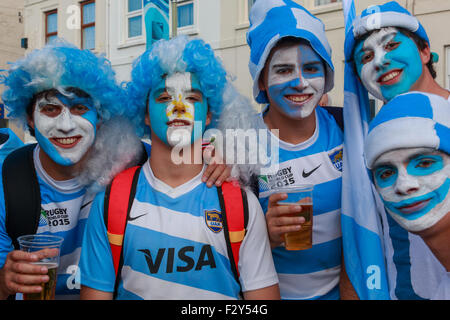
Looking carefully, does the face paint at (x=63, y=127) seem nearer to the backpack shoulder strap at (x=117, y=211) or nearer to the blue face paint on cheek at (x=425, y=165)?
the backpack shoulder strap at (x=117, y=211)

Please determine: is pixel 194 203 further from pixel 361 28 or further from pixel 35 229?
pixel 361 28

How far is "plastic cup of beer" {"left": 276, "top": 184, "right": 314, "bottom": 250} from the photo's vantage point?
5.64 ft

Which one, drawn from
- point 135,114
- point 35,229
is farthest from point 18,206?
point 135,114

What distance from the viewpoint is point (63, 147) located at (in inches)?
77.6

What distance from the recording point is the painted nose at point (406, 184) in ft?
4.45

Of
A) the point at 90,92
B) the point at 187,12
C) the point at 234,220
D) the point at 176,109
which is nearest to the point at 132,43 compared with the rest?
the point at 187,12

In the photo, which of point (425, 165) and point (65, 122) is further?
point (65, 122)

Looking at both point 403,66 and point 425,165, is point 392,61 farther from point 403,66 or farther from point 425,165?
point 425,165

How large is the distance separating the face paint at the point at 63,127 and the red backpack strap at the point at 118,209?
329 millimetres

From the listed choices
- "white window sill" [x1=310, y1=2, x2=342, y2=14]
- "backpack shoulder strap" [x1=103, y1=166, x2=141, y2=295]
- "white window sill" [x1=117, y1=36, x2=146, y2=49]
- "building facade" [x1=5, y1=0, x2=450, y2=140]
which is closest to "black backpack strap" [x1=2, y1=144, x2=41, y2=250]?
"backpack shoulder strap" [x1=103, y1=166, x2=141, y2=295]


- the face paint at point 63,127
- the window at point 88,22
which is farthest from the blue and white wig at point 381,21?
the window at point 88,22

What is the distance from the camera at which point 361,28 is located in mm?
1956

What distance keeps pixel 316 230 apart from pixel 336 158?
1.34ft

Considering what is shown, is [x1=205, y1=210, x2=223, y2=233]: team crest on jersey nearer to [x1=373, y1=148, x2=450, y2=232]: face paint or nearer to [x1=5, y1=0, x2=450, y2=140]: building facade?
[x1=373, y1=148, x2=450, y2=232]: face paint
